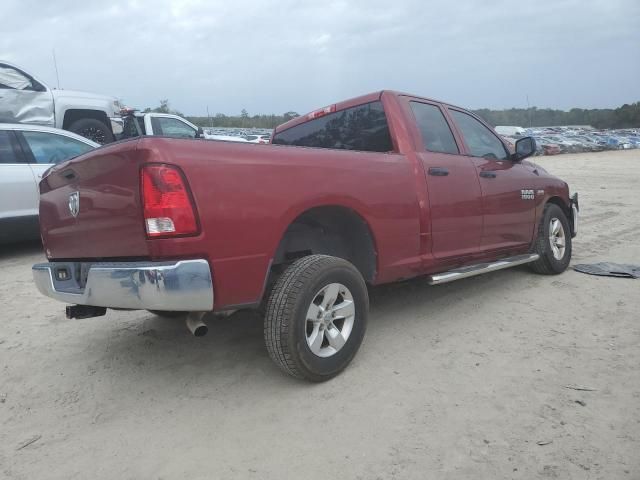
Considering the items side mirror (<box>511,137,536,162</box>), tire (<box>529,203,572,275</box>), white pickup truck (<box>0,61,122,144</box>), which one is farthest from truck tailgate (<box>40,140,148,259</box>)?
white pickup truck (<box>0,61,122,144</box>)

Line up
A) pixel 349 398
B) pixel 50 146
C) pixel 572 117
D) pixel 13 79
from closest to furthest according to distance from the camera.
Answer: pixel 349 398, pixel 50 146, pixel 13 79, pixel 572 117

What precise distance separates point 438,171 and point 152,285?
7.56ft

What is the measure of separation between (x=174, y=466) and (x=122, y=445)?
0.35 m

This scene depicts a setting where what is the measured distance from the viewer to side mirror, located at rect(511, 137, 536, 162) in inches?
187

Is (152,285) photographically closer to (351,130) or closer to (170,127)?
(351,130)

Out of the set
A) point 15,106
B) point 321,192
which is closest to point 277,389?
point 321,192

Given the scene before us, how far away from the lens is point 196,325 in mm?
2664

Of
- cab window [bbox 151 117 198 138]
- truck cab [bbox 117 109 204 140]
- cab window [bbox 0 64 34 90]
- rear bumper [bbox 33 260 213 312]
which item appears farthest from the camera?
cab window [bbox 151 117 198 138]

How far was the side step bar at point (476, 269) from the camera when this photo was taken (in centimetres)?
364

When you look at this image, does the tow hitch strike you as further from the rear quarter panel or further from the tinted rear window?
the tinted rear window

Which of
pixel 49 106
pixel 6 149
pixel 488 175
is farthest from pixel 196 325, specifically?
pixel 49 106

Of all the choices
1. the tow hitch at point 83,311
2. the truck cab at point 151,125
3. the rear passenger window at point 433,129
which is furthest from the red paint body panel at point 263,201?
the truck cab at point 151,125

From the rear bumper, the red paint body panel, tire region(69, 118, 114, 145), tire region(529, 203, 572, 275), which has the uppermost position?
tire region(69, 118, 114, 145)

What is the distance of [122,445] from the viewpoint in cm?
241
